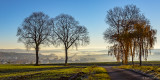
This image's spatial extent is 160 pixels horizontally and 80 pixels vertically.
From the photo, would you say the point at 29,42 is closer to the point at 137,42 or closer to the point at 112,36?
the point at 112,36

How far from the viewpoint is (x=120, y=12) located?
5262 cm

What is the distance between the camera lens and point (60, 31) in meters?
68.1

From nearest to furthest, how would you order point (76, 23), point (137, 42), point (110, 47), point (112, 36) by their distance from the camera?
point (137, 42)
point (110, 47)
point (112, 36)
point (76, 23)

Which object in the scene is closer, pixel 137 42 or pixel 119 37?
pixel 137 42

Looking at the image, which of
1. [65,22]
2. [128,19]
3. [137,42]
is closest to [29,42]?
[65,22]

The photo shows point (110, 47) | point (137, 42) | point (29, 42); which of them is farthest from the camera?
point (29, 42)

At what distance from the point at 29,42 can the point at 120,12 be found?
30960 millimetres

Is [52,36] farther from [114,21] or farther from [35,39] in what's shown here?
[114,21]

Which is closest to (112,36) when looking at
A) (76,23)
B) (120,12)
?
(120,12)

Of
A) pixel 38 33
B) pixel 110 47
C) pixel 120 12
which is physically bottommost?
pixel 110 47

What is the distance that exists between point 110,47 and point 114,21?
29.4 feet

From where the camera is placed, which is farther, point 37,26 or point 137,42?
point 37,26

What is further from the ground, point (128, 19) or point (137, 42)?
point (128, 19)

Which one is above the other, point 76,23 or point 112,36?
point 76,23
